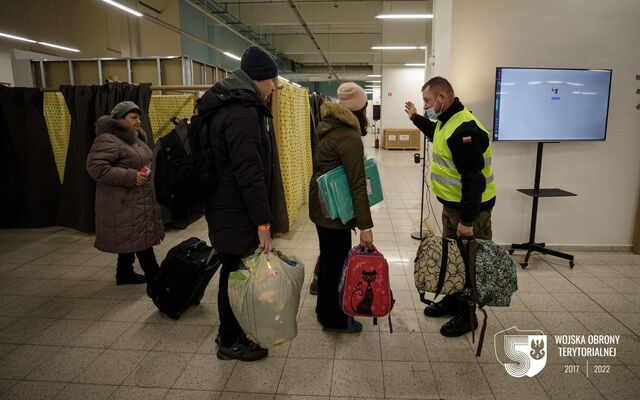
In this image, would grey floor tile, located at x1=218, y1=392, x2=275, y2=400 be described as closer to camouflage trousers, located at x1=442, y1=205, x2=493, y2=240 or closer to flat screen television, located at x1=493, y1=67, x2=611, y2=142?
camouflage trousers, located at x1=442, y1=205, x2=493, y2=240

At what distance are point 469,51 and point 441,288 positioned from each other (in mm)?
2393

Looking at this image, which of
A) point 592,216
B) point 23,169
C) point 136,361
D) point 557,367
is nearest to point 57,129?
point 23,169

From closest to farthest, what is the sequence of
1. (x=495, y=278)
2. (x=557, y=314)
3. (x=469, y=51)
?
(x=495, y=278) < (x=557, y=314) < (x=469, y=51)

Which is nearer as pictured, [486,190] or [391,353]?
[391,353]

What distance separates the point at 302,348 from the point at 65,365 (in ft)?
4.30

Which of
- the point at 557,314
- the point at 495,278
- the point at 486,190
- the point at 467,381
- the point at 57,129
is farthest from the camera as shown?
the point at 57,129

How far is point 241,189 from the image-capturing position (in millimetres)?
1909

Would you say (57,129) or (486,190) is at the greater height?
(57,129)

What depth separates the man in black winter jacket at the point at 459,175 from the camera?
7.39 feet

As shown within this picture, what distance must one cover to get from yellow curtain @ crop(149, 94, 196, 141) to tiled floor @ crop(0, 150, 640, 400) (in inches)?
77.0

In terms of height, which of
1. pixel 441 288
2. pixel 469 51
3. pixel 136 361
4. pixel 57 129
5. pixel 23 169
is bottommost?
pixel 136 361

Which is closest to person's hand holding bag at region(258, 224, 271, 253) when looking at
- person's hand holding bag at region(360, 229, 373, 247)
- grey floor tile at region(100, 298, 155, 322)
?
person's hand holding bag at region(360, 229, 373, 247)

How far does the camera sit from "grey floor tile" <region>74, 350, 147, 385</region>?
209 centimetres

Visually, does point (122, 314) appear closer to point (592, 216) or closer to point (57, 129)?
point (57, 129)
